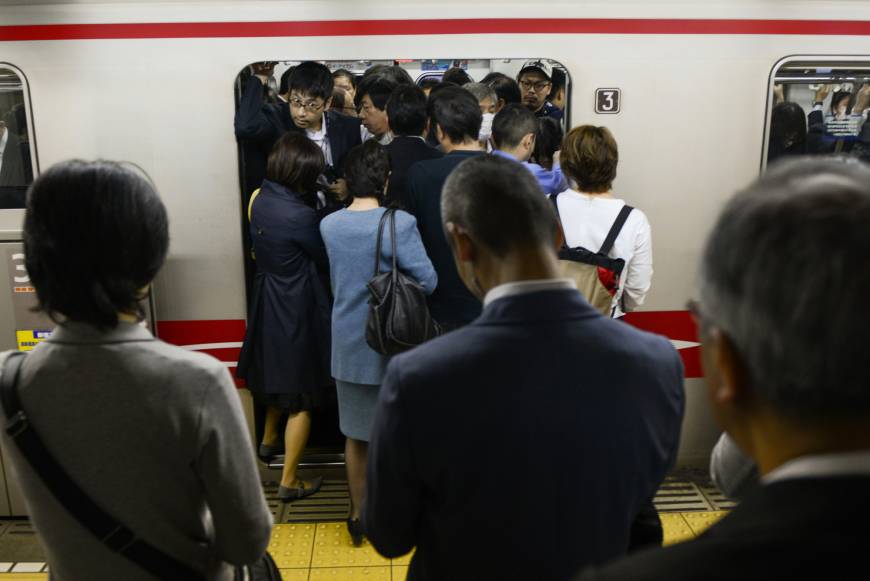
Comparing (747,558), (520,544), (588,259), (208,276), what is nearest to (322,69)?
(208,276)

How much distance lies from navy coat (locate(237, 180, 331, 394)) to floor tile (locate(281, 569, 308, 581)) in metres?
0.84

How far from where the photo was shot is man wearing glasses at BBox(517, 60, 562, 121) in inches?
140

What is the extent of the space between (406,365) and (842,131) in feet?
11.0

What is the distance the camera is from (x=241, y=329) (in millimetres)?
3746

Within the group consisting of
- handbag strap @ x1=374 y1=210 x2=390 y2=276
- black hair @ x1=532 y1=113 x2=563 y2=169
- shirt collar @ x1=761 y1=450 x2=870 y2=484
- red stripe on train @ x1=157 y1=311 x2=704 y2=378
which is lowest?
red stripe on train @ x1=157 y1=311 x2=704 y2=378

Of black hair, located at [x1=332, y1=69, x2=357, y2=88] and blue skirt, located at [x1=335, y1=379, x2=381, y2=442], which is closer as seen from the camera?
blue skirt, located at [x1=335, y1=379, x2=381, y2=442]

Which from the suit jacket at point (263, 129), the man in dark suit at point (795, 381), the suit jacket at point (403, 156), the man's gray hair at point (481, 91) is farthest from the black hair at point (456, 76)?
the man in dark suit at point (795, 381)

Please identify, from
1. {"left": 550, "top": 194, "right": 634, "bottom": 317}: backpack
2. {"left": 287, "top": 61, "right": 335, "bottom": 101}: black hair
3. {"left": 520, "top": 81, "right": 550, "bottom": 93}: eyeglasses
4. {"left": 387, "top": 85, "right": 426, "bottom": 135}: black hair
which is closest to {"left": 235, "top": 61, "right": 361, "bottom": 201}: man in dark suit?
{"left": 287, "top": 61, "right": 335, "bottom": 101}: black hair

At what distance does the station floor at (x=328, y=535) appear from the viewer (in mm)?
3258

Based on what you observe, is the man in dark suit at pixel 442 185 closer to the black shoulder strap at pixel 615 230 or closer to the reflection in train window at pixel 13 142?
the black shoulder strap at pixel 615 230

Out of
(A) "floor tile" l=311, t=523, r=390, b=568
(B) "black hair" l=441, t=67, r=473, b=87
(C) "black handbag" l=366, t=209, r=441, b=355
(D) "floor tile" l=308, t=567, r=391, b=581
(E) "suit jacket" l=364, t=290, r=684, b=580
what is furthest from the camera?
(B) "black hair" l=441, t=67, r=473, b=87

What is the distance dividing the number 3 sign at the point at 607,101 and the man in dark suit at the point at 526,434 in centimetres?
239

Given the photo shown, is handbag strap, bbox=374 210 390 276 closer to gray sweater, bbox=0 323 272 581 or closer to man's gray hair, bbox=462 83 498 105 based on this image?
man's gray hair, bbox=462 83 498 105

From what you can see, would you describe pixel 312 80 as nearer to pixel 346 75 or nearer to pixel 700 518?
pixel 346 75
